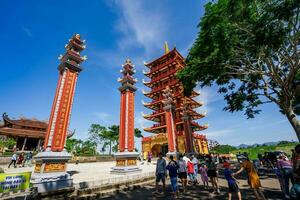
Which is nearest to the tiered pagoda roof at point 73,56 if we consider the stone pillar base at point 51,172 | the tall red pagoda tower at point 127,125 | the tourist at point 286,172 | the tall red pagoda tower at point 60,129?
the tall red pagoda tower at point 60,129

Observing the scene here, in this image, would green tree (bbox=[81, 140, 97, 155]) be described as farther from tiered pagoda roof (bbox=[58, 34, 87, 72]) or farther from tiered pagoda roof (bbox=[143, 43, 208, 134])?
tiered pagoda roof (bbox=[58, 34, 87, 72])

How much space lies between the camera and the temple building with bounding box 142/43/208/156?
91.0 feet

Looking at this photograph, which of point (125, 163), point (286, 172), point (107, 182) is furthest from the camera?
point (125, 163)

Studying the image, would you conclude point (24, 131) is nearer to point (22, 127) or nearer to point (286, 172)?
point (22, 127)

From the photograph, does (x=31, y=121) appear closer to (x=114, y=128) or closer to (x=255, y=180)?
(x=114, y=128)

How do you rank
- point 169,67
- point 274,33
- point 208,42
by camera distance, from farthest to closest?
point 169,67
point 208,42
point 274,33

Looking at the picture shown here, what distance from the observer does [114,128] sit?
4325cm

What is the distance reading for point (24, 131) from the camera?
30.0 meters

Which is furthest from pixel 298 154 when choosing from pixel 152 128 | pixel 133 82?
pixel 152 128

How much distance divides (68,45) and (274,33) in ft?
39.1

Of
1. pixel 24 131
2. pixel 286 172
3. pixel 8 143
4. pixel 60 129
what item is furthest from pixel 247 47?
pixel 24 131

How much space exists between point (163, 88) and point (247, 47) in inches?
964

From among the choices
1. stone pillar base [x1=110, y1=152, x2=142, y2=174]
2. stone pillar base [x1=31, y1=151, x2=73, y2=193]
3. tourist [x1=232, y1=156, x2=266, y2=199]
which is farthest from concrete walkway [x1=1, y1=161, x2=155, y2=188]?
tourist [x1=232, y1=156, x2=266, y2=199]

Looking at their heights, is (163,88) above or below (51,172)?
above
